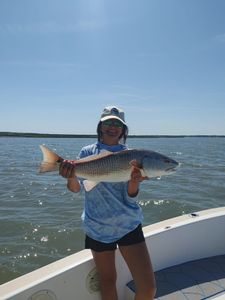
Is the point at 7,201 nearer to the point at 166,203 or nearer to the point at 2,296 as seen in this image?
the point at 166,203

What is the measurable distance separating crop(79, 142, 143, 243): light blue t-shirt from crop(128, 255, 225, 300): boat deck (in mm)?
1196

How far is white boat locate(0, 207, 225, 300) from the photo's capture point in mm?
3750

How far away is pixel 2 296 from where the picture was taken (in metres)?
3.43

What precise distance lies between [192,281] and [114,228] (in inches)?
68.9

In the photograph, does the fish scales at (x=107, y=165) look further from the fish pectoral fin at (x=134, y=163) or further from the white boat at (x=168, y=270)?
the white boat at (x=168, y=270)

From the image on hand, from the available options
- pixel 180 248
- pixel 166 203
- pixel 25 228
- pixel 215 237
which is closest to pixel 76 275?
pixel 180 248

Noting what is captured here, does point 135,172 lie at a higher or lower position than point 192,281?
higher

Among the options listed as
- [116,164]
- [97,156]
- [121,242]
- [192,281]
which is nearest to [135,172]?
[116,164]

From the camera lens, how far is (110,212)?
11.8 ft

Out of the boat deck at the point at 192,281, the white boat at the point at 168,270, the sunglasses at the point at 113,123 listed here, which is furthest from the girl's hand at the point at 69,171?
the boat deck at the point at 192,281

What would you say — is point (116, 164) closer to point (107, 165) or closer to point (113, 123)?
point (107, 165)

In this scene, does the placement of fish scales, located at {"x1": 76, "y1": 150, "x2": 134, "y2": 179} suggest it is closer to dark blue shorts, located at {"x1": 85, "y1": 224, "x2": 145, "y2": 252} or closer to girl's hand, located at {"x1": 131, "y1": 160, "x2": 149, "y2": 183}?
girl's hand, located at {"x1": 131, "y1": 160, "x2": 149, "y2": 183}

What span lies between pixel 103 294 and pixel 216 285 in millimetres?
1601

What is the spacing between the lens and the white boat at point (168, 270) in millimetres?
3750
